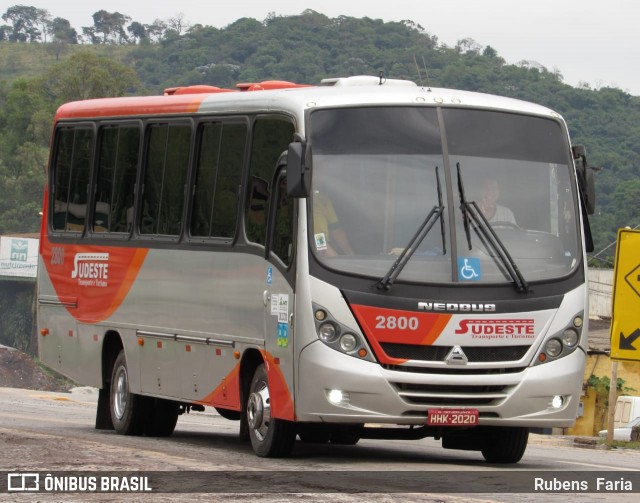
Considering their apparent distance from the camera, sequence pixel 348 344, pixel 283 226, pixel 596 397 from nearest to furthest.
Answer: pixel 348 344, pixel 283 226, pixel 596 397

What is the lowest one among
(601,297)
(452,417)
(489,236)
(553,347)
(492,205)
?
(601,297)

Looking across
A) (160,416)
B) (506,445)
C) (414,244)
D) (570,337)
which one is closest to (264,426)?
(414,244)

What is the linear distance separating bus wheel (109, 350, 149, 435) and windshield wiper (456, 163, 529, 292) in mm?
5380

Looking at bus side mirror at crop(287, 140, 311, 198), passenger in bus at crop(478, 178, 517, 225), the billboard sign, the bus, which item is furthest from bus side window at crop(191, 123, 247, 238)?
the billboard sign

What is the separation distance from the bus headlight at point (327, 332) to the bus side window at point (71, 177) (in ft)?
20.1

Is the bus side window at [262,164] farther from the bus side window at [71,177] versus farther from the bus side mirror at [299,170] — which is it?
the bus side window at [71,177]

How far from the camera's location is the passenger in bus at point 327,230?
41.8 ft

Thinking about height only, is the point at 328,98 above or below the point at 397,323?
above

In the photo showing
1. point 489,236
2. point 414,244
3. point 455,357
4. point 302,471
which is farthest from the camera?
point 489,236

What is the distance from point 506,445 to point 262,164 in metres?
3.23

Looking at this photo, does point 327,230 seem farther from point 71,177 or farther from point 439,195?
point 71,177

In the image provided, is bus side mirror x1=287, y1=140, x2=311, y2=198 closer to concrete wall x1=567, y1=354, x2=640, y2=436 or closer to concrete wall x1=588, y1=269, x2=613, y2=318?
concrete wall x1=567, y1=354, x2=640, y2=436

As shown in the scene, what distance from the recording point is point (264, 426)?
13.4m

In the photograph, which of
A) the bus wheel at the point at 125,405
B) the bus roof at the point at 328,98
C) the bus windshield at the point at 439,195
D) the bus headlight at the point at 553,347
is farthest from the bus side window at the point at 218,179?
the bus headlight at the point at 553,347
